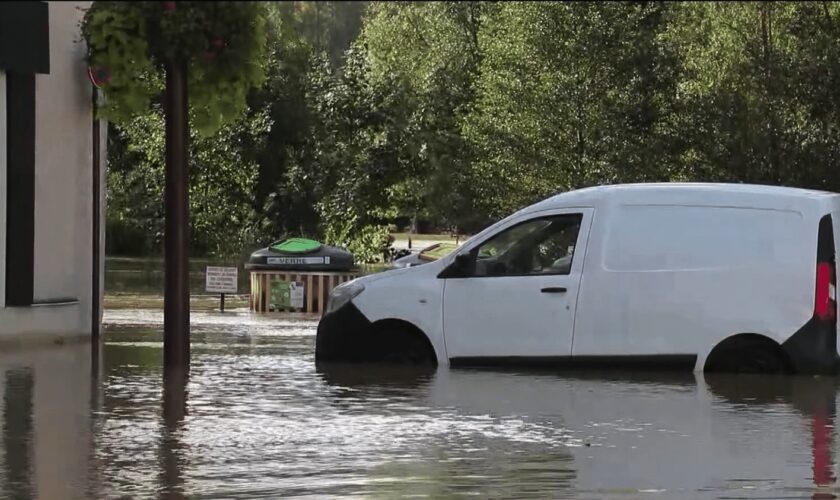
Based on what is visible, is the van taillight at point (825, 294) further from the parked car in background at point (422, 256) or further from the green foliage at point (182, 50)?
the parked car in background at point (422, 256)

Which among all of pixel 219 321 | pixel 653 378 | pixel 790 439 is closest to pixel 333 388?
pixel 653 378

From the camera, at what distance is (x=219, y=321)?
23.1 metres

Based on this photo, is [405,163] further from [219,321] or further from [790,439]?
[790,439]

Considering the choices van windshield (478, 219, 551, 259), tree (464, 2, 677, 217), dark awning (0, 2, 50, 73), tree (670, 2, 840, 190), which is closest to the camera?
van windshield (478, 219, 551, 259)

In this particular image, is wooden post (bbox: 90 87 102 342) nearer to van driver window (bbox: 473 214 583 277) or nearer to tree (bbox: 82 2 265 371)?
tree (bbox: 82 2 265 371)

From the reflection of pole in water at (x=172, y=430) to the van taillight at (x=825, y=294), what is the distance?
5.34m

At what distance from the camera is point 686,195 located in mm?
14688

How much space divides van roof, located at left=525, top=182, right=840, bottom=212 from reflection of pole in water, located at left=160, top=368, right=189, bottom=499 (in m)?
3.61

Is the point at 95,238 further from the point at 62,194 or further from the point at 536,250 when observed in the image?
the point at 536,250

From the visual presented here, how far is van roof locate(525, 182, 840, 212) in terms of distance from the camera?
1450cm

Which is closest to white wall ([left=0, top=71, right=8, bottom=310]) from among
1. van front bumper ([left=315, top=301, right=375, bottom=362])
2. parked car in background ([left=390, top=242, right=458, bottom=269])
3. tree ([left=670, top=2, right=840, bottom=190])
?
van front bumper ([left=315, top=301, right=375, bottom=362])

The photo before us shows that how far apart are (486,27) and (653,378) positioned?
40136mm

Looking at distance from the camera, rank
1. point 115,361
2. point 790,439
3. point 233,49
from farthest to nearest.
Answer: point 115,361
point 790,439
point 233,49

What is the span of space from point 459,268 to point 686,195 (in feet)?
6.88
